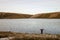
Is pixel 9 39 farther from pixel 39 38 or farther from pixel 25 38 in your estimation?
pixel 39 38

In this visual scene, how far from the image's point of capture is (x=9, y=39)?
8.27 metres

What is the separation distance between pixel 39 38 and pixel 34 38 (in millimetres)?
255

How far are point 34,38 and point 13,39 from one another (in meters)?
1.08

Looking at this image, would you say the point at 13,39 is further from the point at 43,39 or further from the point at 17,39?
the point at 43,39

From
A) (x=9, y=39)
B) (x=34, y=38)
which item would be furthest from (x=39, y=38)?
(x=9, y=39)

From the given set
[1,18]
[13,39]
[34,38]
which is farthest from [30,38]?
[1,18]

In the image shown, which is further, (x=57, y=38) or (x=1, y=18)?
(x=1, y=18)

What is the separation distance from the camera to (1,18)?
2656 centimetres

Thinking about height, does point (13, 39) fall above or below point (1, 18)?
above

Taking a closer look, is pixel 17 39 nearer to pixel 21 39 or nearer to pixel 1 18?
pixel 21 39

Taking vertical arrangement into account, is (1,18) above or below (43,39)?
below

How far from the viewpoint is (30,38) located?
855 centimetres

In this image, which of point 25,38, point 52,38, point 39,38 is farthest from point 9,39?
point 52,38

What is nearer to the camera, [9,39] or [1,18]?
[9,39]
